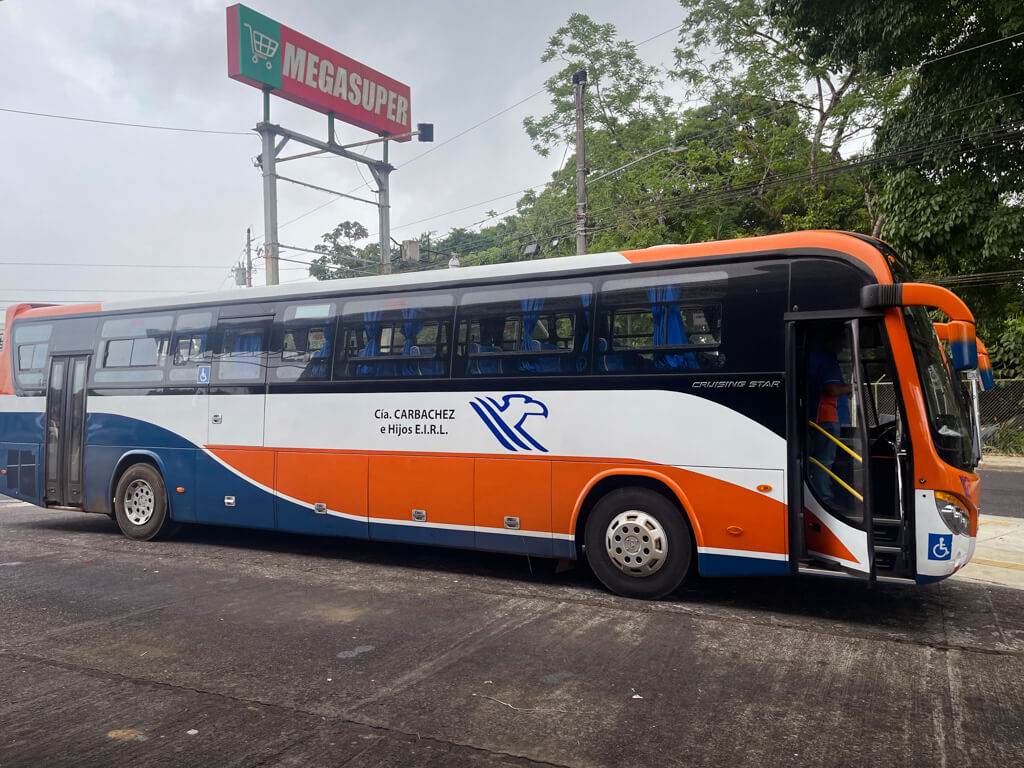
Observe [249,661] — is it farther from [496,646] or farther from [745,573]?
[745,573]

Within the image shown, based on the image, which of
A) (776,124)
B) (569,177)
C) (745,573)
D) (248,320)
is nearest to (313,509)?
(248,320)

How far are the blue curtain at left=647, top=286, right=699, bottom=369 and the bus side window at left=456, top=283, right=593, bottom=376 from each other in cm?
64

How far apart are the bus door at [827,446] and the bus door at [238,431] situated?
5.94 meters

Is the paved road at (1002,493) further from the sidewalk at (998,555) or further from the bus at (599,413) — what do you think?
the bus at (599,413)

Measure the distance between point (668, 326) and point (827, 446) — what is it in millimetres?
1646

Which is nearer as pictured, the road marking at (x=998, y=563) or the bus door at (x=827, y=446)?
the bus door at (x=827, y=446)

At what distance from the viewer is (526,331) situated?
24.8 ft

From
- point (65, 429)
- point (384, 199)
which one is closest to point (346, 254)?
point (384, 199)

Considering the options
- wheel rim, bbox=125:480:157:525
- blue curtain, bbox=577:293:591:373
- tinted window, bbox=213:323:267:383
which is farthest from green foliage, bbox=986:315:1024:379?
wheel rim, bbox=125:480:157:525

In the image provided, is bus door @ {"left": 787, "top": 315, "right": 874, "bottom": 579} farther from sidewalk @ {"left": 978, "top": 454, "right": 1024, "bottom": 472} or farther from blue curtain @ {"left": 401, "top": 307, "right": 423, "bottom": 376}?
sidewalk @ {"left": 978, "top": 454, "right": 1024, "bottom": 472}

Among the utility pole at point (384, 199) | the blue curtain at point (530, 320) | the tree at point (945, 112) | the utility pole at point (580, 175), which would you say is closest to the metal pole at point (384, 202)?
the utility pole at point (384, 199)

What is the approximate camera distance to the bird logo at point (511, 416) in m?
7.43


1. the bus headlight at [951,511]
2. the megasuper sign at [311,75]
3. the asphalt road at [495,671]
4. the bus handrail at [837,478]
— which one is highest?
the megasuper sign at [311,75]

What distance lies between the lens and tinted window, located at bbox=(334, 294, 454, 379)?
319 inches
